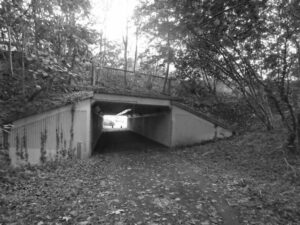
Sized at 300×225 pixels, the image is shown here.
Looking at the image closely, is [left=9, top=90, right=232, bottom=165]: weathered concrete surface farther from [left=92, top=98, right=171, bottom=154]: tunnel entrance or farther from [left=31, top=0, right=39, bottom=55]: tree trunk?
[left=31, top=0, right=39, bottom=55]: tree trunk

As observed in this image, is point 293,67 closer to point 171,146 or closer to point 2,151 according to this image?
point 171,146

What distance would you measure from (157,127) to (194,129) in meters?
3.23

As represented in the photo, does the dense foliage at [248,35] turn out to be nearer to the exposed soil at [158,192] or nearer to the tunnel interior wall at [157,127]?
the exposed soil at [158,192]

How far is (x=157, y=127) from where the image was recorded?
45.2 feet

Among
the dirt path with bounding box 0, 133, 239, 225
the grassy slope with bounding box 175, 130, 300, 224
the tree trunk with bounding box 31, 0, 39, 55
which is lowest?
the dirt path with bounding box 0, 133, 239, 225

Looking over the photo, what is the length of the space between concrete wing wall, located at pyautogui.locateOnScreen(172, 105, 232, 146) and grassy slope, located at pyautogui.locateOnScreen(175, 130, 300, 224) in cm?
146

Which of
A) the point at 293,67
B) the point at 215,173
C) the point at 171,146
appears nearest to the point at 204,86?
the point at 171,146

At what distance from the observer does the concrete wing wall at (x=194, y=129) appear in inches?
449

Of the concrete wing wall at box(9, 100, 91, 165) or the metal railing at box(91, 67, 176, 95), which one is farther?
the metal railing at box(91, 67, 176, 95)

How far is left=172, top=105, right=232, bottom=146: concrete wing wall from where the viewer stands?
11.4 m

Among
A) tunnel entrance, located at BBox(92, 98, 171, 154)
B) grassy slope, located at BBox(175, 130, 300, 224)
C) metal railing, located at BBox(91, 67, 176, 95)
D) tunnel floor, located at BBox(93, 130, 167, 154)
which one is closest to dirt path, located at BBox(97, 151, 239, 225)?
grassy slope, located at BBox(175, 130, 300, 224)

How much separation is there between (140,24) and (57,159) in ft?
38.4

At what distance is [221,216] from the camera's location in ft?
12.1

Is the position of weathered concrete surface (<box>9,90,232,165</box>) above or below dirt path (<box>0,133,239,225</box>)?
above
